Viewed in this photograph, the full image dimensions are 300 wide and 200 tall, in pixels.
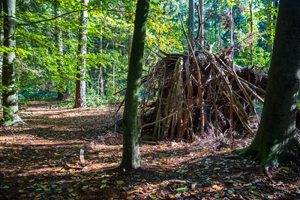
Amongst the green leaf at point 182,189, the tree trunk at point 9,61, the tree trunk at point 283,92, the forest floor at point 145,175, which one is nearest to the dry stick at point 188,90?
the forest floor at point 145,175

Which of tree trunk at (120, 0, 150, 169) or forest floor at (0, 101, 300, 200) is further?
tree trunk at (120, 0, 150, 169)

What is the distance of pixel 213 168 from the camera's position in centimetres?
285

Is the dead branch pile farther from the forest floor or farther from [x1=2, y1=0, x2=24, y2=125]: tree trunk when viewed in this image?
[x1=2, y1=0, x2=24, y2=125]: tree trunk

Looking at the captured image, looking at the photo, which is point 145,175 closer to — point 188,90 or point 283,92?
point 283,92

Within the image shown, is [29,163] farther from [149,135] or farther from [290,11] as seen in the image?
[290,11]

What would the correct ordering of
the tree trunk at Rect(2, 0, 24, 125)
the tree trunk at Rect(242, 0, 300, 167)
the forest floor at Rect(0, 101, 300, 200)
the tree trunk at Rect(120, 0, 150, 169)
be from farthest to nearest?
the tree trunk at Rect(2, 0, 24, 125)
the tree trunk at Rect(120, 0, 150, 169)
the tree trunk at Rect(242, 0, 300, 167)
the forest floor at Rect(0, 101, 300, 200)

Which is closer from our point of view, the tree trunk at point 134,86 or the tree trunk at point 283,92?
the tree trunk at point 283,92

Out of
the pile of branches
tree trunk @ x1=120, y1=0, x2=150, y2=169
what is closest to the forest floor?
tree trunk @ x1=120, y1=0, x2=150, y2=169

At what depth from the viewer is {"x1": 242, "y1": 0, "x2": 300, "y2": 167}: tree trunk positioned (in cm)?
246

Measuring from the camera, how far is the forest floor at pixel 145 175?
7.50 feet

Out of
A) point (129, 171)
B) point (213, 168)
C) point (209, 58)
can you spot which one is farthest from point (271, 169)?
point (209, 58)

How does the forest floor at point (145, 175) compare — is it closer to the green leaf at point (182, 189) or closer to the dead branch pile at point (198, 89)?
the green leaf at point (182, 189)

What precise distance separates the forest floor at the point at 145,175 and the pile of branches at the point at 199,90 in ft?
2.03

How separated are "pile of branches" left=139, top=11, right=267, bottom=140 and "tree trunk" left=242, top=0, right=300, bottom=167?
152 cm
